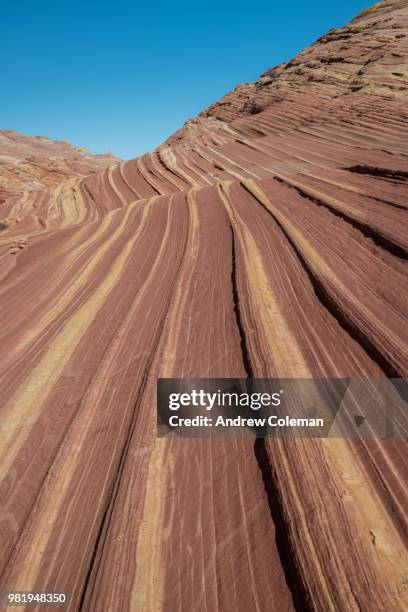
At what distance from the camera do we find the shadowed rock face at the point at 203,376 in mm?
1374

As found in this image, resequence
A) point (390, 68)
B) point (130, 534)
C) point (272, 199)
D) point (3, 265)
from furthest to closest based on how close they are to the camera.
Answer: point (390, 68) < point (272, 199) < point (3, 265) < point (130, 534)

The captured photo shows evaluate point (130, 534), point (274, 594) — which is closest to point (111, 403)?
point (130, 534)

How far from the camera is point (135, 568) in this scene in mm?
1431

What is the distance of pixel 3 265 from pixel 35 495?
4466 millimetres

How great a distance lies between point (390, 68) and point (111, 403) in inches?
819

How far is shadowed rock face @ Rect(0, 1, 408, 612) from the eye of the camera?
1374mm

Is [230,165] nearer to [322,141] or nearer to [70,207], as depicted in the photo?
[322,141]

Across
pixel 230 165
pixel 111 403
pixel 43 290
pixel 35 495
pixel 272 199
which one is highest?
pixel 230 165

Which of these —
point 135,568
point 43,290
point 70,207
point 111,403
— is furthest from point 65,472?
point 70,207

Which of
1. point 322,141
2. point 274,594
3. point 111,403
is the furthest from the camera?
point 322,141

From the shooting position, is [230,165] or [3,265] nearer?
[3,265]

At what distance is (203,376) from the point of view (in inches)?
95.7

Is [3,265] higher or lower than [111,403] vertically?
higher

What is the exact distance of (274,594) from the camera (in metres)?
1.29
